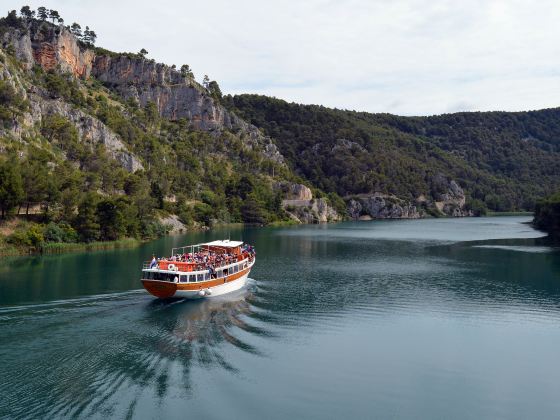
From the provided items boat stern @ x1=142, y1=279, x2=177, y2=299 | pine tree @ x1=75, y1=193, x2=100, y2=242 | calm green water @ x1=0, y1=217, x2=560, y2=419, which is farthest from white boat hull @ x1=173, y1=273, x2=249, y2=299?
pine tree @ x1=75, y1=193, x2=100, y2=242

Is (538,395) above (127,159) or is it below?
below

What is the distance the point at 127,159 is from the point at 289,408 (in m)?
136

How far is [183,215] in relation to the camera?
14225 cm

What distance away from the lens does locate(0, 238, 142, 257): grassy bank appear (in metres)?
77.6

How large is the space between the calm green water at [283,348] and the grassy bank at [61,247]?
11415mm

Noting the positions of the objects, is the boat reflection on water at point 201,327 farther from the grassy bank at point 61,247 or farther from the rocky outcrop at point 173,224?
the rocky outcrop at point 173,224

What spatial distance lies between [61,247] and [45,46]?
119660mm

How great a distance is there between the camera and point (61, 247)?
83.7m

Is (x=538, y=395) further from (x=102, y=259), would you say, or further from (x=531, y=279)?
(x=102, y=259)

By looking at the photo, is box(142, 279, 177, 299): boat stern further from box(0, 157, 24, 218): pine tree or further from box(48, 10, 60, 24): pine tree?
box(48, 10, 60, 24): pine tree

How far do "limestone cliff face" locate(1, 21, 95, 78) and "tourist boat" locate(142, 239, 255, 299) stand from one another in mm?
134343

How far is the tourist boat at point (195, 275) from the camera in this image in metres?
48.1

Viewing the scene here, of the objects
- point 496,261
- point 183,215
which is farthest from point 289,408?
point 183,215

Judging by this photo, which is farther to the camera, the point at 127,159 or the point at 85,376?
the point at 127,159
